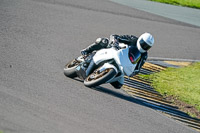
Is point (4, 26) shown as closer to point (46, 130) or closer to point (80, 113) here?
point (80, 113)

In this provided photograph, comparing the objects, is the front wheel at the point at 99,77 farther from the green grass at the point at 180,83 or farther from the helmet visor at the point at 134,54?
the green grass at the point at 180,83

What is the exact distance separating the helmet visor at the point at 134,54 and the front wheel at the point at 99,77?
0.62 m

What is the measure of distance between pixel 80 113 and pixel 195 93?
4.98 meters

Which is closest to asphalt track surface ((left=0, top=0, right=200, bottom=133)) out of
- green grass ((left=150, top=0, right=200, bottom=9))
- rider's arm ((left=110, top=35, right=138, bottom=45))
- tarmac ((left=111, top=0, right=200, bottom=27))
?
Result: tarmac ((left=111, top=0, right=200, bottom=27))

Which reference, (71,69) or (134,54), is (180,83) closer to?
(134,54)

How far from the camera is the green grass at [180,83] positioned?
12.4 metres

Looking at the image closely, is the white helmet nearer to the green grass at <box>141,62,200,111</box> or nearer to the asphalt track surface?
the asphalt track surface

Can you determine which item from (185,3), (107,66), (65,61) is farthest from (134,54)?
(185,3)

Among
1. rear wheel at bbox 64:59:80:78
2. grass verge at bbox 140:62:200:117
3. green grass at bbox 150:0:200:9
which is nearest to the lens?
rear wheel at bbox 64:59:80:78

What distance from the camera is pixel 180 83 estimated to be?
13594 millimetres

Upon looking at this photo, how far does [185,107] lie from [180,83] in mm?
2042

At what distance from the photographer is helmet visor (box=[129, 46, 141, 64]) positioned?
10.6 meters

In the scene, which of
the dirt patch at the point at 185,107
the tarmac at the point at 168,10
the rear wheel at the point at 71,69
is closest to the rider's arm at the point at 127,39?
the rear wheel at the point at 71,69

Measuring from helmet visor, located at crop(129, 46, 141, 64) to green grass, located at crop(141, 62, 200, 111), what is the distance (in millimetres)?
1859
